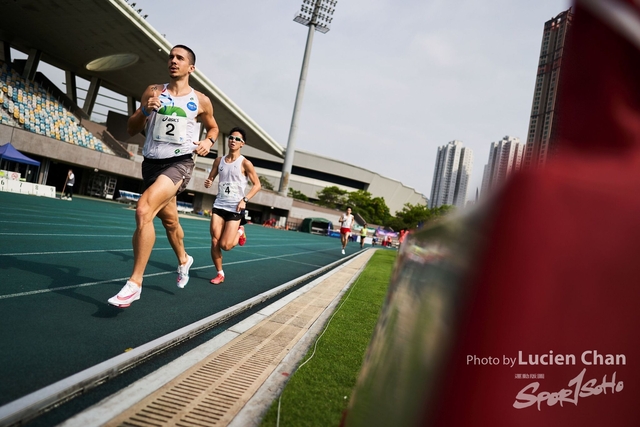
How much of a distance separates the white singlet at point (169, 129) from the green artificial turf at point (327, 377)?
2.12 m

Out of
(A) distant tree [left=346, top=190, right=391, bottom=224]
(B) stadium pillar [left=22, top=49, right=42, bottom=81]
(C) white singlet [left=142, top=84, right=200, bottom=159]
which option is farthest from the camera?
(A) distant tree [left=346, top=190, right=391, bottom=224]

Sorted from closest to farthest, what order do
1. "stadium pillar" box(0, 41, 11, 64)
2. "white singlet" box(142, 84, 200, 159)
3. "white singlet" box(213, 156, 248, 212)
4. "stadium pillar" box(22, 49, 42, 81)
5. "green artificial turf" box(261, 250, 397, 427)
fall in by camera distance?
"green artificial turf" box(261, 250, 397, 427) → "white singlet" box(142, 84, 200, 159) → "white singlet" box(213, 156, 248, 212) → "stadium pillar" box(0, 41, 11, 64) → "stadium pillar" box(22, 49, 42, 81)

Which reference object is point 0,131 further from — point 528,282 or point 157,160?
point 528,282

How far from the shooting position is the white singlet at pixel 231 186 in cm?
607

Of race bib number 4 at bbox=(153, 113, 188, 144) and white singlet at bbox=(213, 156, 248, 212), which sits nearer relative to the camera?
race bib number 4 at bbox=(153, 113, 188, 144)

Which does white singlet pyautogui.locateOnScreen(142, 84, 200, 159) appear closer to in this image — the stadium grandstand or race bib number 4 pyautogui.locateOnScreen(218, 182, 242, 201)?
race bib number 4 pyautogui.locateOnScreen(218, 182, 242, 201)

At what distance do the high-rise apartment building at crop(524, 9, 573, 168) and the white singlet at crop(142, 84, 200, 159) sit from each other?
357 cm

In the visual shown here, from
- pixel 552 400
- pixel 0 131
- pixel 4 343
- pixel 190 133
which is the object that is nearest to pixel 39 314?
pixel 4 343

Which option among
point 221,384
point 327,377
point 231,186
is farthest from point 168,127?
point 327,377

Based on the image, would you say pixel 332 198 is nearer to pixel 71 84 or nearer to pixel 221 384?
pixel 71 84

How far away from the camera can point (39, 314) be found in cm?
329

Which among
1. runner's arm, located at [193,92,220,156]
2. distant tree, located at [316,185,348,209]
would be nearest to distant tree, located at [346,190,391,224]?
distant tree, located at [316,185,348,209]

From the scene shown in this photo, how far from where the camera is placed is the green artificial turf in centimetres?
218

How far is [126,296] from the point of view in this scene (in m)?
3.43
